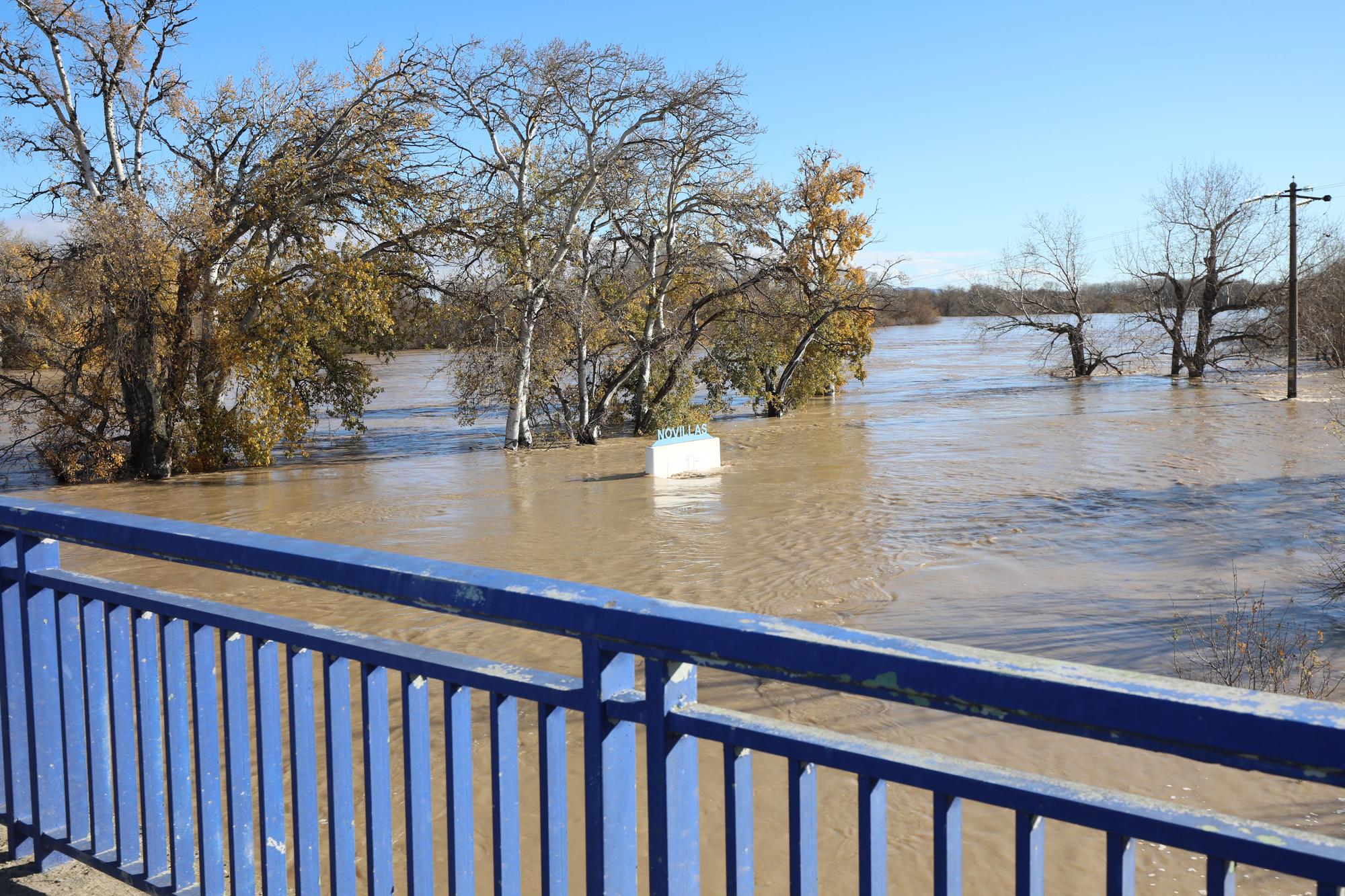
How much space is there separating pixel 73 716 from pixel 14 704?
259 mm

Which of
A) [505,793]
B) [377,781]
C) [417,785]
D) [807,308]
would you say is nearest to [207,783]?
[377,781]

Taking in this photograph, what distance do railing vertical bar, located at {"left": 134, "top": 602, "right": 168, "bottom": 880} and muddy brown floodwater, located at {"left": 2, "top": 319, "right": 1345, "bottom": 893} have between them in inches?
115

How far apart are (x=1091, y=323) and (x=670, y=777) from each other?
55.6 m

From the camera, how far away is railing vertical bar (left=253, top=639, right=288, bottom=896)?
108 inches

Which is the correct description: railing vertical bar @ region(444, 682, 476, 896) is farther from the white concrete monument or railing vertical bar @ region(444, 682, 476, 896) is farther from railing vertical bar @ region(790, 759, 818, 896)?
the white concrete monument

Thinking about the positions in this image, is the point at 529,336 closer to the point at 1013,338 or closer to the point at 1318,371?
the point at 1318,371

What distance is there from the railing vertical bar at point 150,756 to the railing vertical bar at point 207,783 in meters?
0.19

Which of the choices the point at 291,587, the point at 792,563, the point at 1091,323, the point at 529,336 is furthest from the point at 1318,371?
the point at 291,587

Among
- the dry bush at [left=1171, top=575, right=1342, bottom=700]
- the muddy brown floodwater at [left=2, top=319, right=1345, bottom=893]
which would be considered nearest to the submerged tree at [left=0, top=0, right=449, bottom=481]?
the muddy brown floodwater at [left=2, top=319, right=1345, bottom=893]

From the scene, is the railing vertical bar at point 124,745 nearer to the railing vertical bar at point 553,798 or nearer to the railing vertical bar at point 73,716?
the railing vertical bar at point 73,716

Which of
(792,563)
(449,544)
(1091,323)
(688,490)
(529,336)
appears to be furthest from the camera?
(1091,323)

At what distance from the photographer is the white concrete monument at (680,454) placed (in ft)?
72.5

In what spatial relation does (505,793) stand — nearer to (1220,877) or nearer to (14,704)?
(1220,877)

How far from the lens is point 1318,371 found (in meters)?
48.2
